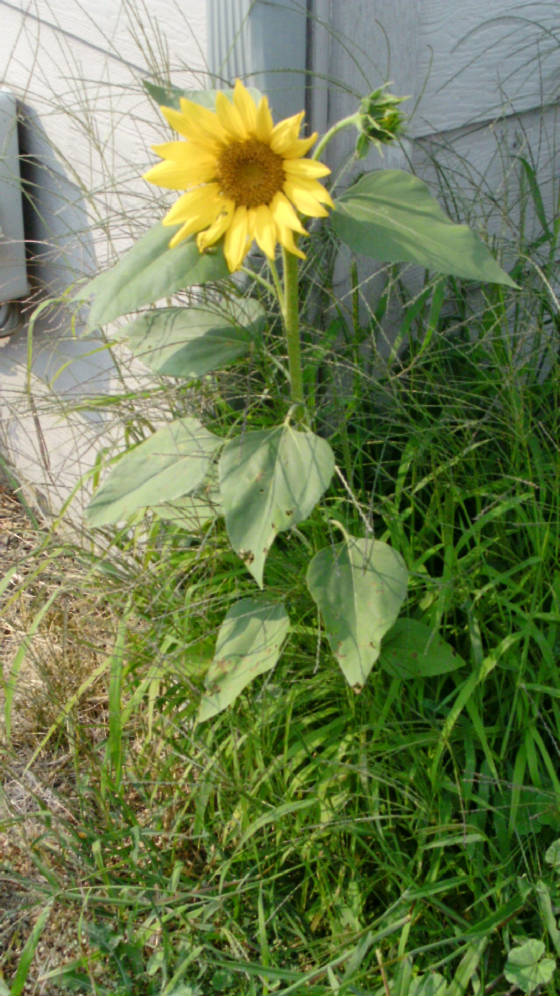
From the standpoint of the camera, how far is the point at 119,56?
6.36 feet

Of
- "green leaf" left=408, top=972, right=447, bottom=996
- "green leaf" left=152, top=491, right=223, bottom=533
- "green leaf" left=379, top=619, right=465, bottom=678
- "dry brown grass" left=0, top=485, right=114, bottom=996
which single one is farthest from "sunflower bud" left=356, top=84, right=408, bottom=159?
"green leaf" left=408, top=972, right=447, bottom=996

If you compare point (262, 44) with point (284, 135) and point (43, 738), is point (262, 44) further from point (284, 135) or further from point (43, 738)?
point (43, 738)

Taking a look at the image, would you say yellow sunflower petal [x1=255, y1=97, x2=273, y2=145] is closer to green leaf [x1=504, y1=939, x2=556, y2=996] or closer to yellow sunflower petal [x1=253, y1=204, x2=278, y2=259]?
yellow sunflower petal [x1=253, y1=204, x2=278, y2=259]

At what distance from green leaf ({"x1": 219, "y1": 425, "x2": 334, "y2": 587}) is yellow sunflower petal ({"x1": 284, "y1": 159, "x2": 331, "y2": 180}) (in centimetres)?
31

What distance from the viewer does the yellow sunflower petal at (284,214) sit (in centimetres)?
122

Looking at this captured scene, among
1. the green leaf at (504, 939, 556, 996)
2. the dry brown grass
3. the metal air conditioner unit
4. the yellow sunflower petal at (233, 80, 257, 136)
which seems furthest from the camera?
the metal air conditioner unit

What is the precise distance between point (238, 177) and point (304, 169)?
80 millimetres

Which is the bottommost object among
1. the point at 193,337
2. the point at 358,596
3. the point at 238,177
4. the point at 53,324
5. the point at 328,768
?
the point at 328,768

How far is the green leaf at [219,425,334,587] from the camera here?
1.25 metres

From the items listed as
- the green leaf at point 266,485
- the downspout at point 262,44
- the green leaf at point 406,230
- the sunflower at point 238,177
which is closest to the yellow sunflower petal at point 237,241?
the sunflower at point 238,177

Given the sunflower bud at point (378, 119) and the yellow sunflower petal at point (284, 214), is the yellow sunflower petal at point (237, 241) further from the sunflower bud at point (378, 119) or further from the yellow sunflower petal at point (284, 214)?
the sunflower bud at point (378, 119)

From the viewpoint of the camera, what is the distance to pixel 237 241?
4.12 feet

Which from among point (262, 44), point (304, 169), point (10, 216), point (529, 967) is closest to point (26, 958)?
point (529, 967)

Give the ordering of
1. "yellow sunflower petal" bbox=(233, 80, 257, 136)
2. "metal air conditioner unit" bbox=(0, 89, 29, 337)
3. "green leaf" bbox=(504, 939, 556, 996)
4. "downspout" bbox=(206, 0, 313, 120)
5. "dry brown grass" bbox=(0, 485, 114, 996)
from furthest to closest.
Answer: "metal air conditioner unit" bbox=(0, 89, 29, 337), "downspout" bbox=(206, 0, 313, 120), "dry brown grass" bbox=(0, 485, 114, 996), "green leaf" bbox=(504, 939, 556, 996), "yellow sunflower petal" bbox=(233, 80, 257, 136)
